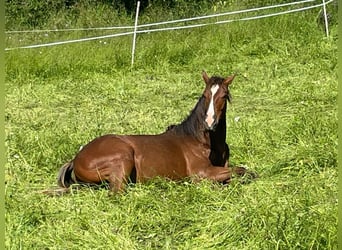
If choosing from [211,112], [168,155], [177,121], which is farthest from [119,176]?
[177,121]

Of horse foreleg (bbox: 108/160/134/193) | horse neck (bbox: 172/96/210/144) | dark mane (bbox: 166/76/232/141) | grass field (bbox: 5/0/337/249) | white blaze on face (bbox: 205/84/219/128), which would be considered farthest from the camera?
horse neck (bbox: 172/96/210/144)

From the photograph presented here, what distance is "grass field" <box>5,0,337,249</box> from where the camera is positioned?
3.50m

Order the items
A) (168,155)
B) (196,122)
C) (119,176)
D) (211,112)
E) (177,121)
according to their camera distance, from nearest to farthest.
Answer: (119,176), (211,112), (168,155), (196,122), (177,121)

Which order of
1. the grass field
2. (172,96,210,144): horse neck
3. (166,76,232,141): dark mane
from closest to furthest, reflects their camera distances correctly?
the grass field < (166,76,232,141): dark mane < (172,96,210,144): horse neck

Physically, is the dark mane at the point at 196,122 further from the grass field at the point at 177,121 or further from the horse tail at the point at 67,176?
the horse tail at the point at 67,176

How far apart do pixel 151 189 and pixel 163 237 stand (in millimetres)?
791

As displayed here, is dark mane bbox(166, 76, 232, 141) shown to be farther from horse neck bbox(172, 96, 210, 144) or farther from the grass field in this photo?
the grass field

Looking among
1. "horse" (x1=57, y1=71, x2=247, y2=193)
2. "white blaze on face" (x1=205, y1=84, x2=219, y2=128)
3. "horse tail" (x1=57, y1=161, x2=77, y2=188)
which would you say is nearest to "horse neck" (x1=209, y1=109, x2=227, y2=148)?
"horse" (x1=57, y1=71, x2=247, y2=193)

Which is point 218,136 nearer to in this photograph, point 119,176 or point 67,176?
point 119,176

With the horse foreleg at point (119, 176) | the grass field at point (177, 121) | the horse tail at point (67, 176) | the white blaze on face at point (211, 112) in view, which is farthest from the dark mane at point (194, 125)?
the horse tail at point (67, 176)

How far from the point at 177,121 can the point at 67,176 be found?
248 centimetres

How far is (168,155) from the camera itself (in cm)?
467

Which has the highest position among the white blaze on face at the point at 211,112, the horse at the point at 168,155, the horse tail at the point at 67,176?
the white blaze on face at the point at 211,112

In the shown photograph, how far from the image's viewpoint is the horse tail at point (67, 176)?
4.59 meters
